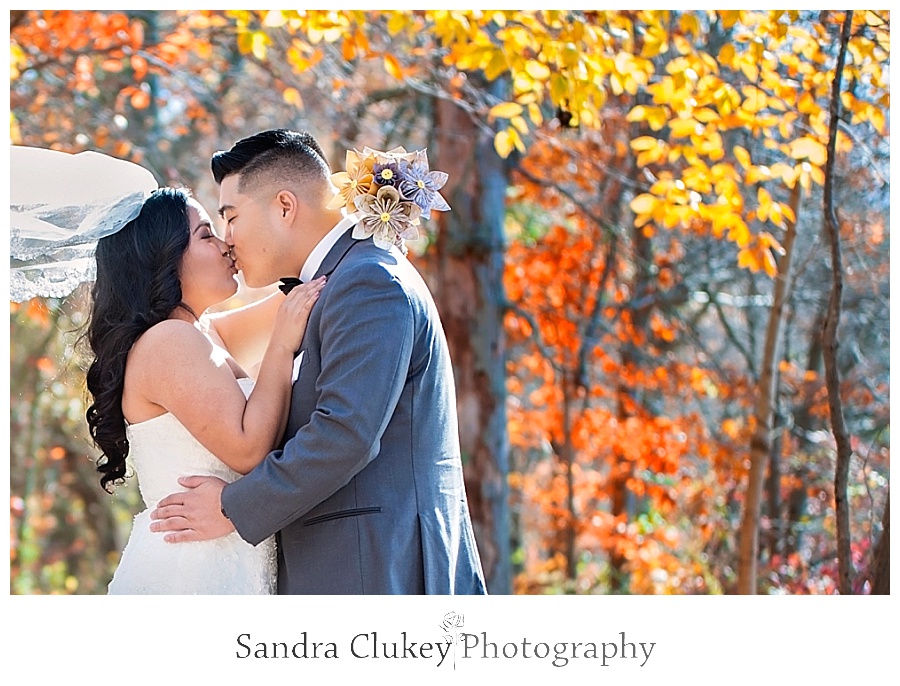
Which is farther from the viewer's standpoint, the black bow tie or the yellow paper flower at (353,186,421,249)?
the black bow tie

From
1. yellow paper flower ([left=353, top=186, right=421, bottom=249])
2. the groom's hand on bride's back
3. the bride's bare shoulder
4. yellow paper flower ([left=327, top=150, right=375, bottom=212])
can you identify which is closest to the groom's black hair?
yellow paper flower ([left=327, top=150, right=375, bottom=212])

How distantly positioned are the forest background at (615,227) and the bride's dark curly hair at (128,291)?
0.24 metres

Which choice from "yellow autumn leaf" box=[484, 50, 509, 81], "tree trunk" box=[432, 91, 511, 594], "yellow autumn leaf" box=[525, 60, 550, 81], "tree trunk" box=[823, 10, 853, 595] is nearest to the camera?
"tree trunk" box=[823, 10, 853, 595]

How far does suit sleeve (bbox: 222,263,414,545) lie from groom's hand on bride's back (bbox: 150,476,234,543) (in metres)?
0.14

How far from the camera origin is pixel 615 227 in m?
6.04

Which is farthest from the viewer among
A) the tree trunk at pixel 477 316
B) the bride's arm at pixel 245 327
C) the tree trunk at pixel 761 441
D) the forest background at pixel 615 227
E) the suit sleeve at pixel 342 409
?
the tree trunk at pixel 477 316

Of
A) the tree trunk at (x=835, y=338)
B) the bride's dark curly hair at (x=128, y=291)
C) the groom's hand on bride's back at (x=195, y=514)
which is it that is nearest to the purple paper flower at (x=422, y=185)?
the bride's dark curly hair at (x=128, y=291)

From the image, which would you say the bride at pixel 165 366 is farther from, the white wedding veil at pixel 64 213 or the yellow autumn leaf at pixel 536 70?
the yellow autumn leaf at pixel 536 70

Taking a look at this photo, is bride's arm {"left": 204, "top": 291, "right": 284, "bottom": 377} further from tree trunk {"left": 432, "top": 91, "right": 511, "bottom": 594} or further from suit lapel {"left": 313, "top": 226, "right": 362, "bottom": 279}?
tree trunk {"left": 432, "top": 91, "right": 511, "bottom": 594}

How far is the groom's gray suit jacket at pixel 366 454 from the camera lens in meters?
2.15

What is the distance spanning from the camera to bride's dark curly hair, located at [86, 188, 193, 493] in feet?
7.93
